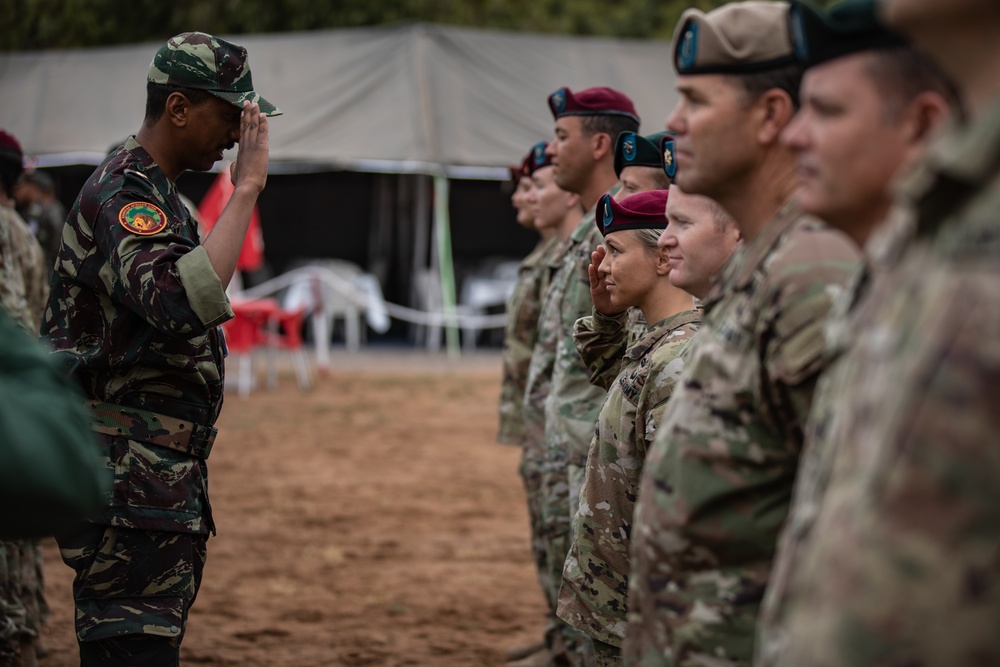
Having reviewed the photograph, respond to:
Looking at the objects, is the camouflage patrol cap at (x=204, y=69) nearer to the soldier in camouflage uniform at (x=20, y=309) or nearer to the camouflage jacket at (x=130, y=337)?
the camouflage jacket at (x=130, y=337)

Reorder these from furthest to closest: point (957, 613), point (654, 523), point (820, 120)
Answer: point (654, 523) < point (820, 120) < point (957, 613)

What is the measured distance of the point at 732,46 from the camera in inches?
85.4

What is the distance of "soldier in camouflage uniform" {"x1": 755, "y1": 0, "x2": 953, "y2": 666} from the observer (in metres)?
1.62

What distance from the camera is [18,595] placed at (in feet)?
16.3

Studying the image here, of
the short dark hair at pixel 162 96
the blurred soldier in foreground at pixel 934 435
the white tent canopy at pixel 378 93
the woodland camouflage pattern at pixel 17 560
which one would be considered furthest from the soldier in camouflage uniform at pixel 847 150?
the white tent canopy at pixel 378 93

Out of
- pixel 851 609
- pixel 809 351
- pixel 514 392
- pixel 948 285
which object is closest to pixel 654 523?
pixel 809 351

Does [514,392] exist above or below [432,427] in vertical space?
above

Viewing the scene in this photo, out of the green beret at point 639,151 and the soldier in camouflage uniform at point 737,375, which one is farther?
the green beret at point 639,151

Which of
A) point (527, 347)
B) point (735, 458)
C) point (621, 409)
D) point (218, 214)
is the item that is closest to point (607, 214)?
point (621, 409)

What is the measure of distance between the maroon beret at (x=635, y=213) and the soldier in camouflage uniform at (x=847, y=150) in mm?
1951

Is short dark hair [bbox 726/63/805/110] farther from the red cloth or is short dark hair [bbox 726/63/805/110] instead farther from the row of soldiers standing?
the red cloth

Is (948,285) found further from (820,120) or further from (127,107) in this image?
(127,107)

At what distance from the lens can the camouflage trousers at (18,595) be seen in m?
4.75

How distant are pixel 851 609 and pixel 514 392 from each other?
4743mm
